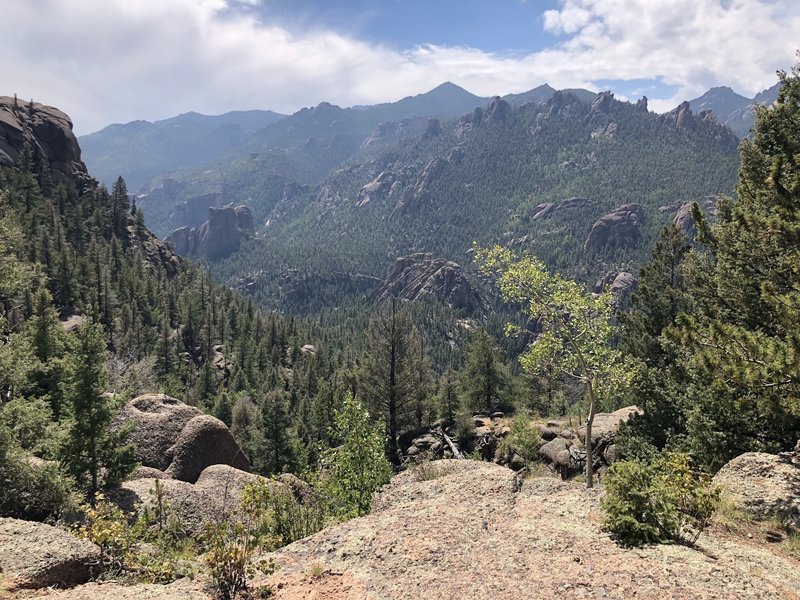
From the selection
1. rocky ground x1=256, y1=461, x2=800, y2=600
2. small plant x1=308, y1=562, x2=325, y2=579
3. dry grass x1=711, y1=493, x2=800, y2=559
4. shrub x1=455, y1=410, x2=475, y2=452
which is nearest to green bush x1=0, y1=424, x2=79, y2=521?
rocky ground x1=256, y1=461, x2=800, y2=600

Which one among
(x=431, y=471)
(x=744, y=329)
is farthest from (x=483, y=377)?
(x=744, y=329)

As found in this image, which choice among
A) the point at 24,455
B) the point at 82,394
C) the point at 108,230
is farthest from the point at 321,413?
the point at 108,230

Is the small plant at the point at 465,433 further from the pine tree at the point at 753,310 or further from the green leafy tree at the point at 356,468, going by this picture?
the green leafy tree at the point at 356,468

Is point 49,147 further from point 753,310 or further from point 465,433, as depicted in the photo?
point 753,310

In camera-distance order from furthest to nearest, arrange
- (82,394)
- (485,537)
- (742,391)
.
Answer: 1. (82,394)
2. (742,391)
3. (485,537)

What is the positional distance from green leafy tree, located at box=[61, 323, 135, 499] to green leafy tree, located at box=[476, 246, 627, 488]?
14.8 metres

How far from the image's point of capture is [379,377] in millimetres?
38531

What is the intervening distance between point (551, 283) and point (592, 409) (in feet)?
13.2

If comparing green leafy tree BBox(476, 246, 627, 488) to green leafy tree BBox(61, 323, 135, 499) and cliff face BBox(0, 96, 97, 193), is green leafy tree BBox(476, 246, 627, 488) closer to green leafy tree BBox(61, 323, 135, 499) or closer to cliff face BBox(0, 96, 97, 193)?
green leafy tree BBox(61, 323, 135, 499)

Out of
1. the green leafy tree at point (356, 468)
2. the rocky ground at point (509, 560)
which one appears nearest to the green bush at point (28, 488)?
the green leafy tree at point (356, 468)

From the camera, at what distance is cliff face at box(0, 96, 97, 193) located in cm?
9231

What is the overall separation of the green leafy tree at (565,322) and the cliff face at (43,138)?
11220 centimetres

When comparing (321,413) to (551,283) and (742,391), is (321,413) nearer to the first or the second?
(551,283)

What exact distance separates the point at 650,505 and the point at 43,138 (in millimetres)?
133005
